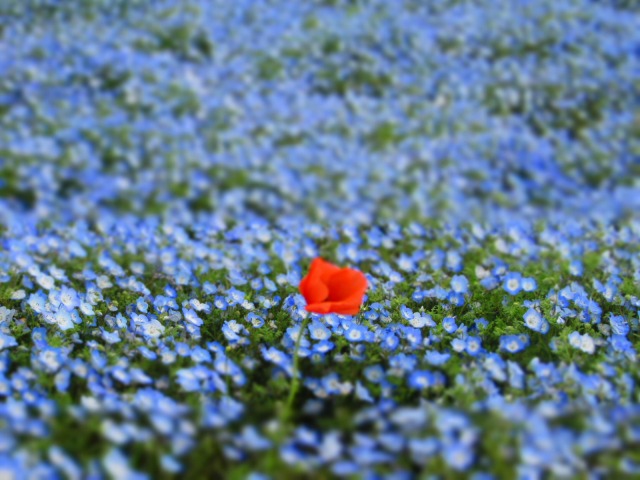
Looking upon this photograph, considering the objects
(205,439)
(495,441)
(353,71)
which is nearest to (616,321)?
(495,441)

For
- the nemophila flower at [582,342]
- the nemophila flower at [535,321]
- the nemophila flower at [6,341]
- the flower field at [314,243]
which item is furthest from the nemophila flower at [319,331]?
the nemophila flower at [6,341]

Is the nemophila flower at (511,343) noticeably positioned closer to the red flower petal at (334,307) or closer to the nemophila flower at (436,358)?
the nemophila flower at (436,358)

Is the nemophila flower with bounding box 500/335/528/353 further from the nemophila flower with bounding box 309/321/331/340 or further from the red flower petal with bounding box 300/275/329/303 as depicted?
the red flower petal with bounding box 300/275/329/303

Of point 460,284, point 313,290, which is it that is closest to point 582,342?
point 460,284

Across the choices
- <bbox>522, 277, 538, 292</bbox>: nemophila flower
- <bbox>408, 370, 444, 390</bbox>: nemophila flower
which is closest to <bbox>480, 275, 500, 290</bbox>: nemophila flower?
<bbox>522, 277, 538, 292</bbox>: nemophila flower

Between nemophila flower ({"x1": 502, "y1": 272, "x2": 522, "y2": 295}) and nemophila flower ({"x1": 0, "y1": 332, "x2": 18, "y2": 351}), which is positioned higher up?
nemophila flower ({"x1": 502, "y1": 272, "x2": 522, "y2": 295})

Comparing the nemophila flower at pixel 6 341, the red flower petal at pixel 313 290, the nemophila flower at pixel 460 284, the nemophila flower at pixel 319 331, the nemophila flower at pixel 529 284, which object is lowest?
the nemophila flower at pixel 6 341

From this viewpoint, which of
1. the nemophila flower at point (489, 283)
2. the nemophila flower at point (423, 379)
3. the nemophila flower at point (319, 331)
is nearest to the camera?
the nemophila flower at point (423, 379)
